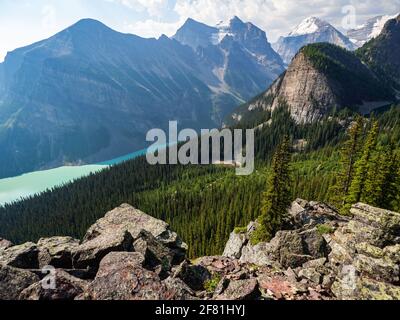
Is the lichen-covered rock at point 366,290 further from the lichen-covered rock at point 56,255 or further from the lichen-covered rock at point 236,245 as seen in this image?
the lichen-covered rock at point 236,245

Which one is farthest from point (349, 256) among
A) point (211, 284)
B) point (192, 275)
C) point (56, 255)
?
point (56, 255)

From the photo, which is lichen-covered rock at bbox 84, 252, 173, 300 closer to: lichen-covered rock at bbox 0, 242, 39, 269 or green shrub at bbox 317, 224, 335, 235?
lichen-covered rock at bbox 0, 242, 39, 269

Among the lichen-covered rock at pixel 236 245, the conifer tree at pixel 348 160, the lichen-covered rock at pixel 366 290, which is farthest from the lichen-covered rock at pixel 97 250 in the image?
the conifer tree at pixel 348 160

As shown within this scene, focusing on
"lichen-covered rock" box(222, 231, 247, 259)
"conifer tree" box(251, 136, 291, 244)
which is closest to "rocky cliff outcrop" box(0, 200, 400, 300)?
"conifer tree" box(251, 136, 291, 244)

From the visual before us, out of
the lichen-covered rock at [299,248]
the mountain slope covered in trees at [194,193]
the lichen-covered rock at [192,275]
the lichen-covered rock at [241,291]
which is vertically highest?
the lichen-covered rock at [241,291]

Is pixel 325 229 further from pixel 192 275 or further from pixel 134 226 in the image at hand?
pixel 134 226

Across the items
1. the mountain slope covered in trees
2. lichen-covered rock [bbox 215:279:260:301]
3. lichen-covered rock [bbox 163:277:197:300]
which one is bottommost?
the mountain slope covered in trees
